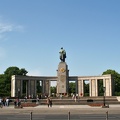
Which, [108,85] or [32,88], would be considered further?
[32,88]

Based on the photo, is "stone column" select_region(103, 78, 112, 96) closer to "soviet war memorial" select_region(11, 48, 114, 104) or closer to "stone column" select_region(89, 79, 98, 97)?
"soviet war memorial" select_region(11, 48, 114, 104)

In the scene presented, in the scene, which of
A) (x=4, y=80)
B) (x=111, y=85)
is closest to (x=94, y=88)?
(x=111, y=85)

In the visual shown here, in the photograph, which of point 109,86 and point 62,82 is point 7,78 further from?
point 109,86

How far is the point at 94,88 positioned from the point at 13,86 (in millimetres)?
22395

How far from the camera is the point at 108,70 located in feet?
394

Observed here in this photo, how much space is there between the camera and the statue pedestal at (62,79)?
2982 inches

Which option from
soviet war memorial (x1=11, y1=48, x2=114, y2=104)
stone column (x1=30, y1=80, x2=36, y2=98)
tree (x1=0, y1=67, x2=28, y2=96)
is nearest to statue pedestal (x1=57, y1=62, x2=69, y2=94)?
soviet war memorial (x1=11, y1=48, x2=114, y2=104)

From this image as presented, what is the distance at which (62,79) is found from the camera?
3002 inches

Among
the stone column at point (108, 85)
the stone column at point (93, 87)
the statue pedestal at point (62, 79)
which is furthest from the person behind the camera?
the stone column at point (93, 87)
